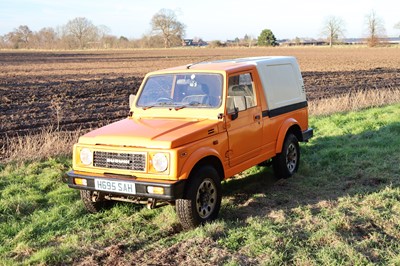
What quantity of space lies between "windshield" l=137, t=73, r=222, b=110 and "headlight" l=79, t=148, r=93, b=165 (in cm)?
124

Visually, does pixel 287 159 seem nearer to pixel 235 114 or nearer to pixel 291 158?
pixel 291 158

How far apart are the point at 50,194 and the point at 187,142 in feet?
8.74

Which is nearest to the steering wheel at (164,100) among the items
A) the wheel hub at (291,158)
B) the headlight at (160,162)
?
the headlight at (160,162)

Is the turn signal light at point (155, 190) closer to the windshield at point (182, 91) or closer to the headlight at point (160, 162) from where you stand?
the headlight at point (160, 162)

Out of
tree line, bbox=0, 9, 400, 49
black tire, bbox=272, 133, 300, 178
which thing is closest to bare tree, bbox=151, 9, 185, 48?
tree line, bbox=0, 9, 400, 49

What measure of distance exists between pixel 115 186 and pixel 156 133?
777mm

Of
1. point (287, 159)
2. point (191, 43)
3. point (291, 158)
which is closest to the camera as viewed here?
point (287, 159)

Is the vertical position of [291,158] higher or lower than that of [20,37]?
lower

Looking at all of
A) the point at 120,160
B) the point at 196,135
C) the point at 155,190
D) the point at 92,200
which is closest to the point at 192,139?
the point at 196,135

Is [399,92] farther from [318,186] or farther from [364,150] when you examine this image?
[318,186]

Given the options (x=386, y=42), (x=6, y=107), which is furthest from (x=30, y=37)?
(x=6, y=107)

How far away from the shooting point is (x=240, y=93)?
20.7 feet

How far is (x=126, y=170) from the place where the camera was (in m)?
5.19

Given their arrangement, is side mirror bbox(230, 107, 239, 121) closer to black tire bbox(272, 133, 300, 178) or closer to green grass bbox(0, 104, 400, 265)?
green grass bbox(0, 104, 400, 265)
